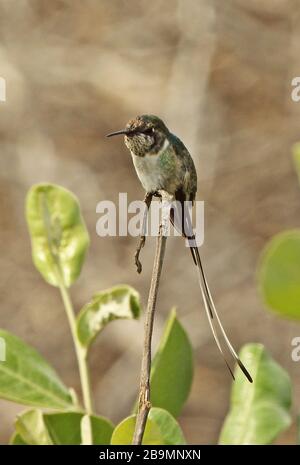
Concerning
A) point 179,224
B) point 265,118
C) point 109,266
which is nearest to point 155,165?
point 179,224

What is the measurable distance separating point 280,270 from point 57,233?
33cm

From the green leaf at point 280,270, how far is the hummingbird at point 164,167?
18 centimetres

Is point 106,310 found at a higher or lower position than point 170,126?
lower

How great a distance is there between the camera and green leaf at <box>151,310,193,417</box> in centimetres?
72

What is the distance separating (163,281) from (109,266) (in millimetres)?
207

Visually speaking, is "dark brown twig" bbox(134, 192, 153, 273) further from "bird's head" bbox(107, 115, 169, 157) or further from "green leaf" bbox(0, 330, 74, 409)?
"green leaf" bbox(0, 330, 74, 409)

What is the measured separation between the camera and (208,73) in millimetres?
3723

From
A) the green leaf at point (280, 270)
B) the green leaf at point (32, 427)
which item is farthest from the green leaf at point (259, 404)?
the green leaf at point (280, 270)

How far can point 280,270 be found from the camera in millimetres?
417

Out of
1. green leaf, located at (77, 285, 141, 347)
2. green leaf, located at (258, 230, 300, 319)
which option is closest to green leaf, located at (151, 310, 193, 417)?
green leaf, located at (77, 285, 141, 347)

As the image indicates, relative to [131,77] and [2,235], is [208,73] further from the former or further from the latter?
[2,235]

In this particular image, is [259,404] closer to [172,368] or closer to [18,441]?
[172,368]

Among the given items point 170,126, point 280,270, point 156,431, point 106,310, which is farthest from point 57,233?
point 170,126

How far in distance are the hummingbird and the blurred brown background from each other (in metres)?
2.17
